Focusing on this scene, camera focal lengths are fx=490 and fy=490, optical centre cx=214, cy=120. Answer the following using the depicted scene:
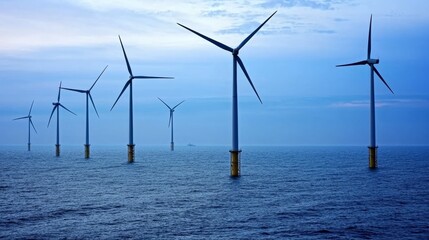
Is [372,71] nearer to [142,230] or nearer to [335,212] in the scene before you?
[335,212]

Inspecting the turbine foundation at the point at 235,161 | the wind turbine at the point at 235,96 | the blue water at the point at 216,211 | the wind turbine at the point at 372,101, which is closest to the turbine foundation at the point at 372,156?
the wind turbine at the point at 372,101

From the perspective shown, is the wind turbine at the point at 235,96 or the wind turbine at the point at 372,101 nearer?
the wind turbine at the point at 235,96

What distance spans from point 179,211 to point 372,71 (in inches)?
2872

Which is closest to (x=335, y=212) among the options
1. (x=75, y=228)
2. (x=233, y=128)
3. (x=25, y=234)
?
(x=75, y=228)

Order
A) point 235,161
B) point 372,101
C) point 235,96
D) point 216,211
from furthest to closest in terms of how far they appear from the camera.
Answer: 1. point 372,101
2. point 235,161
3. point 235,96
4. point 216,211

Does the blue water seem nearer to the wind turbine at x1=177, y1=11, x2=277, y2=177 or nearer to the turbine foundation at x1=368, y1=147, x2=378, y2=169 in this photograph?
the wind turbine at x1=177, y1=11, x2=277, y2=177

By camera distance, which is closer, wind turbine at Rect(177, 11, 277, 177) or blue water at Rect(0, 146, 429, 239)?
blue water at Rect(0, 146, 429, 239)

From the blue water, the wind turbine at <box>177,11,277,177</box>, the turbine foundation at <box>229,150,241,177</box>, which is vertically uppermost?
the wind turbine at <box>177,11,277,177</box>

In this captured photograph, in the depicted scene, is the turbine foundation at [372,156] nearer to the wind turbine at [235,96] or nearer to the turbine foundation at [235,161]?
the turbine foundation at [235,161]

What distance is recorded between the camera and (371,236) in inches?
1442

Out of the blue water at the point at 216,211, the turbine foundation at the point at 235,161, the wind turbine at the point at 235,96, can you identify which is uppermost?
the wind turbine at the point at 235,96

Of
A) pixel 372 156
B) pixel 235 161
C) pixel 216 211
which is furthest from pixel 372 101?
pixel 216 211

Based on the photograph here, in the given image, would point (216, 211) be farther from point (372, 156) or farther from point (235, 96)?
point (372, 156)

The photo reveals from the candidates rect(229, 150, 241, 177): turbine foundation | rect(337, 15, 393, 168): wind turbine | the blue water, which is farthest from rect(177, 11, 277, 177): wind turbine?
rect(337, 15, 393, 168): wind turbine
